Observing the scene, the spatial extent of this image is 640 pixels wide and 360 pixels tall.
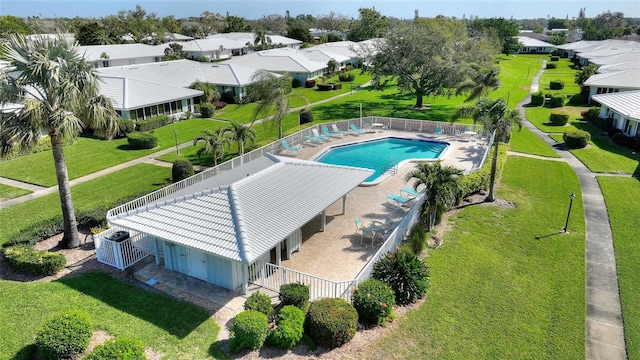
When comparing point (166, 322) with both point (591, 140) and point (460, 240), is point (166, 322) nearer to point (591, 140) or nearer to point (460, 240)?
point (460, 240)

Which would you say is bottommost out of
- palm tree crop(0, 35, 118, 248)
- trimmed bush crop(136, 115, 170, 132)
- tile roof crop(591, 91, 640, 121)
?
trimmed bush crop(136, 115, 170, 132)

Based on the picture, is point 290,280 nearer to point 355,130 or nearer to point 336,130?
point 336,130

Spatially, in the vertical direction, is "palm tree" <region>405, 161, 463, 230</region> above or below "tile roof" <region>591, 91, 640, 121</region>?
below

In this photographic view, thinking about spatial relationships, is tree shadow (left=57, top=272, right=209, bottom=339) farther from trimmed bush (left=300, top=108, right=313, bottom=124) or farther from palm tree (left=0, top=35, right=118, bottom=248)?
trimmed bush (left=300, top=108, right=313, bottom=124)

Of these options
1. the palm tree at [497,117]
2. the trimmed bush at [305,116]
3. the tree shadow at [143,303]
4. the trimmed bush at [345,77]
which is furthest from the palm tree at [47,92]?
the trimmed bush at [345,77]

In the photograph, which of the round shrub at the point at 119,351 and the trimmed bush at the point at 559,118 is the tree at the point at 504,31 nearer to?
the trimmed bush at the point at 559,118

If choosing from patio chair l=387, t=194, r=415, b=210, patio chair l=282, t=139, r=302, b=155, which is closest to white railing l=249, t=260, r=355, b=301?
patio chair l=387, t=194, r=415, b=210
